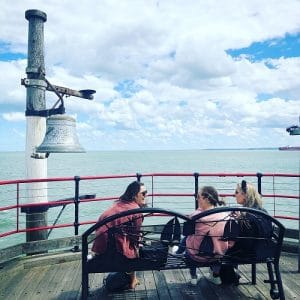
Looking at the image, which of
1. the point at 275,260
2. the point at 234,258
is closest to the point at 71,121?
the point at 234,258

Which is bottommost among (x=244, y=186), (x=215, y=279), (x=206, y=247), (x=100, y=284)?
(x=100, y=284)

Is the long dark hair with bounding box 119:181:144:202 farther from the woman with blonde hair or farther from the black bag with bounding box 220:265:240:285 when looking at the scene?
the black bag with bounding box 220:265:240:285

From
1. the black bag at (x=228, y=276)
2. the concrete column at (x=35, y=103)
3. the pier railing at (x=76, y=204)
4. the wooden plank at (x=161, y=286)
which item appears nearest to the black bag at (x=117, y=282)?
the wooden plank at (x=161, y=286)

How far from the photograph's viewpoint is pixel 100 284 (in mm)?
3893

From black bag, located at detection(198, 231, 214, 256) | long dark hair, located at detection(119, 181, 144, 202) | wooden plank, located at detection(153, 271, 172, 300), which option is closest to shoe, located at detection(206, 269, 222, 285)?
wooden plank, located at detection(153, 271, 172, 300)

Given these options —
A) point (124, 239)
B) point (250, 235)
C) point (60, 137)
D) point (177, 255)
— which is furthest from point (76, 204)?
point (250, 235)

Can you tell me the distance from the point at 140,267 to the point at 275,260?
1349 millimetres

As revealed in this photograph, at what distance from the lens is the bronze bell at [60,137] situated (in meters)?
4.48

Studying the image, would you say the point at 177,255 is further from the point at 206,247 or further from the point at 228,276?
the point at 228,276

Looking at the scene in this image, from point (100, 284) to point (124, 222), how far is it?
1312 millimetres

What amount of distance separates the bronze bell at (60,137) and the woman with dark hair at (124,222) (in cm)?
137

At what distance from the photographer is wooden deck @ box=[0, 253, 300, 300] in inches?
141

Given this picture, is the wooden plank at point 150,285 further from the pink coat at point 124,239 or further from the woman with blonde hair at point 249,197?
the woman with blonde hair at point 249,197

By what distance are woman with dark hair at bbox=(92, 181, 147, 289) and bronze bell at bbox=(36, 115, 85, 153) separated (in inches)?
54.1
